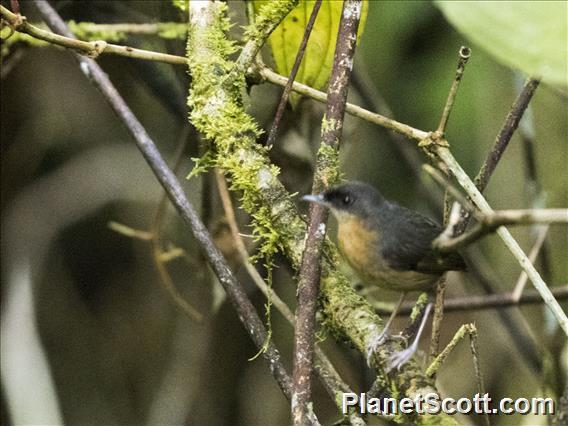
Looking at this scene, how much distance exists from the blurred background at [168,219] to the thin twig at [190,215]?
1190mm

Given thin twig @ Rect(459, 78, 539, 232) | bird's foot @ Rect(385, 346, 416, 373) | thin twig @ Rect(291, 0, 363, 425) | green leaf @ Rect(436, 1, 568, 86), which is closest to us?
green leaf @ Rect(436, 1, 568, 86)

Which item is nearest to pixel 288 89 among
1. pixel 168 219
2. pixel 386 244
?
pixel 386 244

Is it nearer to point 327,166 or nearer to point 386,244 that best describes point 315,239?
point 327,166

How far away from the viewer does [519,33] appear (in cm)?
69

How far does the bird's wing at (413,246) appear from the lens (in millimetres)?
2215

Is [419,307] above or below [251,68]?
below

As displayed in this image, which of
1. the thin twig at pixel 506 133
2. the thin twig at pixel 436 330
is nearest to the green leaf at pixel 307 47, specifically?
the thin twig at pixel 506 133

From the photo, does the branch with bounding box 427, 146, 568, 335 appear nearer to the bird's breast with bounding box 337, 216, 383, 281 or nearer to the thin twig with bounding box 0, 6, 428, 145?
the thin twig with bounding box 0, 6, 428, 145

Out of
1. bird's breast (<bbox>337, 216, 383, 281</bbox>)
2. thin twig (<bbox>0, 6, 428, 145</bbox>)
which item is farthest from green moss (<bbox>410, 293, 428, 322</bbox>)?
thin twig (<bbox>0, 6, 428, 145</bbox>)

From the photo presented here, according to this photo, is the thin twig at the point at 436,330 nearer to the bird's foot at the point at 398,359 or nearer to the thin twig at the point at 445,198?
the thin twig at the point at 445,198

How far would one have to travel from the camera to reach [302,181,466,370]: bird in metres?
2.22

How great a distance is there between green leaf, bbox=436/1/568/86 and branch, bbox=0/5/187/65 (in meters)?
1.49

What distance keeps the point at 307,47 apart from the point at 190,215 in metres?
0.66

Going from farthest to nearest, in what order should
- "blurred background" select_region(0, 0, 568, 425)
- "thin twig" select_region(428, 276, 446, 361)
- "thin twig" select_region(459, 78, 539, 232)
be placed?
"blurred background" select_region(0, 0, 568, 425), "thin twig" select_region(459, 78, 539, 232), "thin twig" select_region(428, 276, 446, 361)
